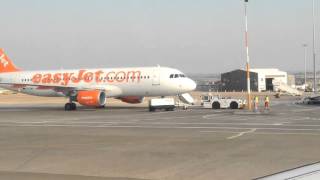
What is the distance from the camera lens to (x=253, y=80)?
12162 centimetres

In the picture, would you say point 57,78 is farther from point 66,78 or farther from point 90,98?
point 90,98

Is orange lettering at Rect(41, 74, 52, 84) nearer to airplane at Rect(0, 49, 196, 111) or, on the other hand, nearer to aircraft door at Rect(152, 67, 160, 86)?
airplane at Rect(0, 49, 196, 111)

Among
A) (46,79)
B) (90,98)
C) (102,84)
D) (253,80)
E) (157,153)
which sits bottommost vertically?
(157,153)

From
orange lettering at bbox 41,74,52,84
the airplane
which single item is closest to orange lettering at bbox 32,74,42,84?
the airplane

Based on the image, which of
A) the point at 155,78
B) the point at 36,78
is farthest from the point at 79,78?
the point at 155,78

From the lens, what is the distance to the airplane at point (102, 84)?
1697 inches

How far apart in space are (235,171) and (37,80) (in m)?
40.7

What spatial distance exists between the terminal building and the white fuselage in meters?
79.8

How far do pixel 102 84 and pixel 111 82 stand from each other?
101 cm

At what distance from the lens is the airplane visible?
43.1 meters

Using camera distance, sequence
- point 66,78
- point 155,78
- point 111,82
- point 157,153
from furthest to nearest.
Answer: point 66,78 → point 111,82 → point 155,78 → point 157,153

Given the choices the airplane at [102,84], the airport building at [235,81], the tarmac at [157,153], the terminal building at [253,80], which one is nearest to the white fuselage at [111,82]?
the airplane at [102,84]

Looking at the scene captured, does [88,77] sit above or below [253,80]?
below

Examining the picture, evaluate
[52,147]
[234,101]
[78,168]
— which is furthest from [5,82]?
[78,168]
